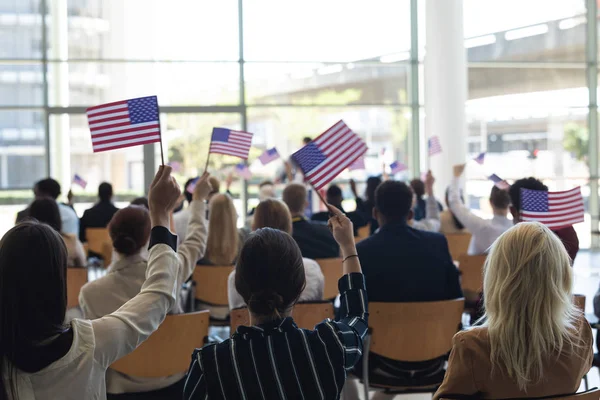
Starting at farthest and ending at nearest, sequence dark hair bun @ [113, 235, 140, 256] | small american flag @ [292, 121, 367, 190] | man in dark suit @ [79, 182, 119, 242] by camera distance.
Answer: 1. man in dark suit @ [79, 182, 119, 242]
2. small american flag @ [292, 121, 367, 190]
3. dark hair bun @ [113, 235, 140, 256]

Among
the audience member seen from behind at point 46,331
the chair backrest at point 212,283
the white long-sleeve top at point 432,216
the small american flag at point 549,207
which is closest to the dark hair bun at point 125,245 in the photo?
the audience member seen from behind at point 46,331

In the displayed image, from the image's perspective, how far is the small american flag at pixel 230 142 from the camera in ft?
21.6

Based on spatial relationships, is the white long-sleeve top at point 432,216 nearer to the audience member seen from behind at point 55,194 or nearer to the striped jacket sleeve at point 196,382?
the audience member seen from behind at point 55,194

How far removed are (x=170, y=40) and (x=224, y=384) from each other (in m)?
10.9

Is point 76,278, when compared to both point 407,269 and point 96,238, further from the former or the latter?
point 96,238

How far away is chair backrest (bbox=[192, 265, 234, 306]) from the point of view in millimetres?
5320

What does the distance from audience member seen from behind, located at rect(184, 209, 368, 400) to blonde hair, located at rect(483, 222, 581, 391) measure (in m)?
0.48

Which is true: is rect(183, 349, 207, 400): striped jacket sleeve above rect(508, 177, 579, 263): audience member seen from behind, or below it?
below

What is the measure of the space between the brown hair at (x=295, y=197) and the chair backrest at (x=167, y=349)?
7.25ft

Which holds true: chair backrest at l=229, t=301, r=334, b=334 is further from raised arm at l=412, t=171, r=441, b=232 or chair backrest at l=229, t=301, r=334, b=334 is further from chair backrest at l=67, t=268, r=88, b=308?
raised arm at l=412, t=171, r=441, b=232

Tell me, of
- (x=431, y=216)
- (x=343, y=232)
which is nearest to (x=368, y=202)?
(x=431, y=216)

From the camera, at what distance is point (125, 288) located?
347 cm

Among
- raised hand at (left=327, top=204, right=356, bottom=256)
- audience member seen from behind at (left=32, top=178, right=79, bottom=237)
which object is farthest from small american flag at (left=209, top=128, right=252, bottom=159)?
raised hand at (left=327, top=204, right=356, bottom=256)

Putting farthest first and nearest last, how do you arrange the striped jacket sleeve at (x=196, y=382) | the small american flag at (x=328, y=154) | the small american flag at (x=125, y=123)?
the small american flag at (x=328, y=154) → the small american flag at (x=125, y=123) → the striped jacket sleeve at (x=196, y=382)
